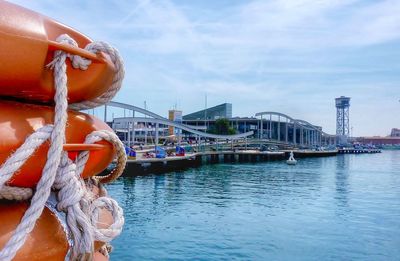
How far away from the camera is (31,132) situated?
199 centimetres

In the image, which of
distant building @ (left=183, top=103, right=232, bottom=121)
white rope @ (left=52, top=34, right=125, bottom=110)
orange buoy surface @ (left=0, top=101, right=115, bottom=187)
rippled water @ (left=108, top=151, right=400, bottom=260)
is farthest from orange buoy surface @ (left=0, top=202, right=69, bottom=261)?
distant building @ (left=183, top=103, right=232, bottom=121)

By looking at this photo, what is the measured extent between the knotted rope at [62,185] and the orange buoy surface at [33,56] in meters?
0.05

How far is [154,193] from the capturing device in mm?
30766

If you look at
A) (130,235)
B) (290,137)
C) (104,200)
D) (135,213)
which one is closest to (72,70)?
(104,200)

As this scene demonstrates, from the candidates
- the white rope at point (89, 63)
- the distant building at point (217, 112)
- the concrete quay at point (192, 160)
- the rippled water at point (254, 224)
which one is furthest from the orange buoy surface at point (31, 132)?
the distant building at point (217, 112)

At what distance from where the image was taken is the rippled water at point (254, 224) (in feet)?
49.5

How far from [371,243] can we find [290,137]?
5575 inches

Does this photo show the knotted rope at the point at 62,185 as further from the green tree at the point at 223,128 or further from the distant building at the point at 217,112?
the distant building at the point at 217,112

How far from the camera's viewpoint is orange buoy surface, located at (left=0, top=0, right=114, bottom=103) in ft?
6.14

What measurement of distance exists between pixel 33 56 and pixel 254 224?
19.2 metres

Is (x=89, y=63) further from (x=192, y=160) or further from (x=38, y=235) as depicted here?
(x=192, y=160)

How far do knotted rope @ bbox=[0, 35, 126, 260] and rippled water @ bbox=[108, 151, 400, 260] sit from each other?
1253cm

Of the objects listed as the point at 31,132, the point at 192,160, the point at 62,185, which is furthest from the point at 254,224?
the point at 192,160

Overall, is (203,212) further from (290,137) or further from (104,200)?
(290,137)
